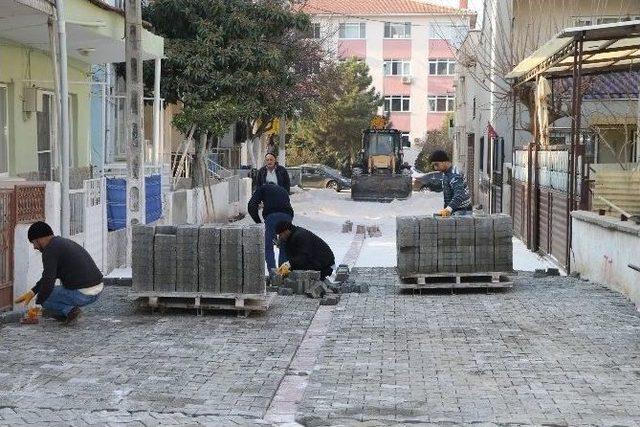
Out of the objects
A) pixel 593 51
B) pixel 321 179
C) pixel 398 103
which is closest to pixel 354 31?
pixel 398 103

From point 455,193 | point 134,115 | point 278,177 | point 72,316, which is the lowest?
point 72,316

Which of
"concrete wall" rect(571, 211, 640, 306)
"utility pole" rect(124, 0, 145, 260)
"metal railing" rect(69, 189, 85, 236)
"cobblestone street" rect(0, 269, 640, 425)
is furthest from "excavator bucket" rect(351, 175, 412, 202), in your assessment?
"cobblestone street" rect(0, 269, 640, 425)

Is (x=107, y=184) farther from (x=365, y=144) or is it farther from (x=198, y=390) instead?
(x=365, y=144)

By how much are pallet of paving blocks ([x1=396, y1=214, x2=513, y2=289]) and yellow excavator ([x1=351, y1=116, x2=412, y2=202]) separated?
25354 millimetres

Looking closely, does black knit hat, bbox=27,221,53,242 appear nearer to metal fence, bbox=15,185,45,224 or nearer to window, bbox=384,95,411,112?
metal fence, bbox=15,185,45,224

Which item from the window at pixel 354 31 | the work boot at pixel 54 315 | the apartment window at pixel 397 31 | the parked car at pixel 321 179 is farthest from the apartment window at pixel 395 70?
the work boot at pixel 54 315

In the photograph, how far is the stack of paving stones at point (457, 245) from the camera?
1283cm

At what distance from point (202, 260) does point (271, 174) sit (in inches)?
166

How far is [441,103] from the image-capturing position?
75.4 m

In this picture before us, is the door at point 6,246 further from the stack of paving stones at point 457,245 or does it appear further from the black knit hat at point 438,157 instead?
the black knit hat at point 438,157

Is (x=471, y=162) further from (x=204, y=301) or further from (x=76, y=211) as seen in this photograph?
(x=204, y=301)

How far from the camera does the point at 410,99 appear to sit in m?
75.3

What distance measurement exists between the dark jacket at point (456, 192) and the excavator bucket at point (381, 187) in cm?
2468

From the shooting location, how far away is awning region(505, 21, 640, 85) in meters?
14.2
